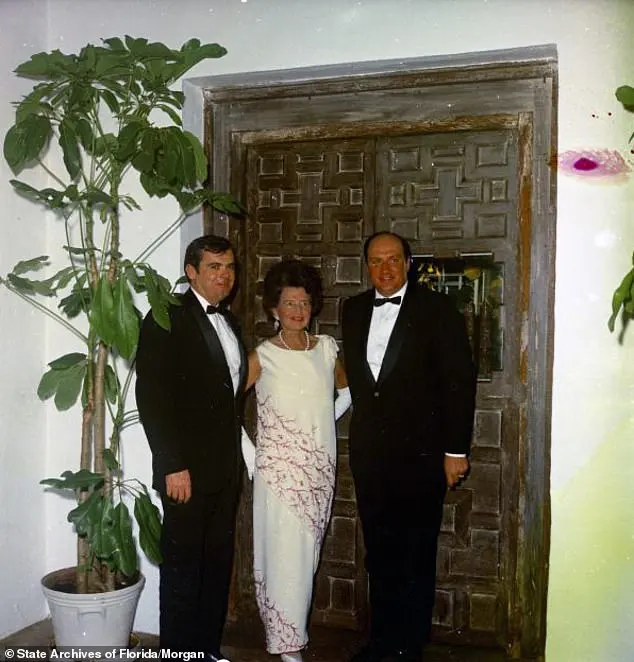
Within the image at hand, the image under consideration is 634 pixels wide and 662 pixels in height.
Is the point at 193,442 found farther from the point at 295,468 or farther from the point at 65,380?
the point at 65,380

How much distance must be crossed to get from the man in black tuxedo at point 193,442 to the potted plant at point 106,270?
0.09 m

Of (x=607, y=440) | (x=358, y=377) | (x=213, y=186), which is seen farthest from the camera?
(x=213, y=186)

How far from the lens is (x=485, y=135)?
289 centimetres

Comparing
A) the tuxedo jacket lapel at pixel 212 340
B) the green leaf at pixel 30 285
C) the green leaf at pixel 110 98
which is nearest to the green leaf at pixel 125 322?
the tuxedo jacket lapel at pixel 212 340

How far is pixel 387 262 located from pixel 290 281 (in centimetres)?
36

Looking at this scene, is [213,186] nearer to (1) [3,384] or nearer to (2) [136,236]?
(2) [136,236]

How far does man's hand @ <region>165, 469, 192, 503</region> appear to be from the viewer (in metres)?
2.54

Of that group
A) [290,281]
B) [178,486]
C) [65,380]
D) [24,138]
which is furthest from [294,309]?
[24,138]

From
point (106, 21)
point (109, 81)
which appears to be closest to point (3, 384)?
point (109, 81)

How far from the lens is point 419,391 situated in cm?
268

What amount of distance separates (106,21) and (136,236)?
32.9 inches

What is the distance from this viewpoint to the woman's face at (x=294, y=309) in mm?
2766

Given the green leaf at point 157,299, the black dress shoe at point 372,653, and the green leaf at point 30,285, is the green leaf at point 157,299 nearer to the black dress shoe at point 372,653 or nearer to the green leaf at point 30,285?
the green leaf at point 30,285

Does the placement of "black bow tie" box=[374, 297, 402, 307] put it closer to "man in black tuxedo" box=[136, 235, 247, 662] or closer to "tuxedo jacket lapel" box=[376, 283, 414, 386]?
"tuxedo jacket lapel" box=[376, 283, 414, 386]
